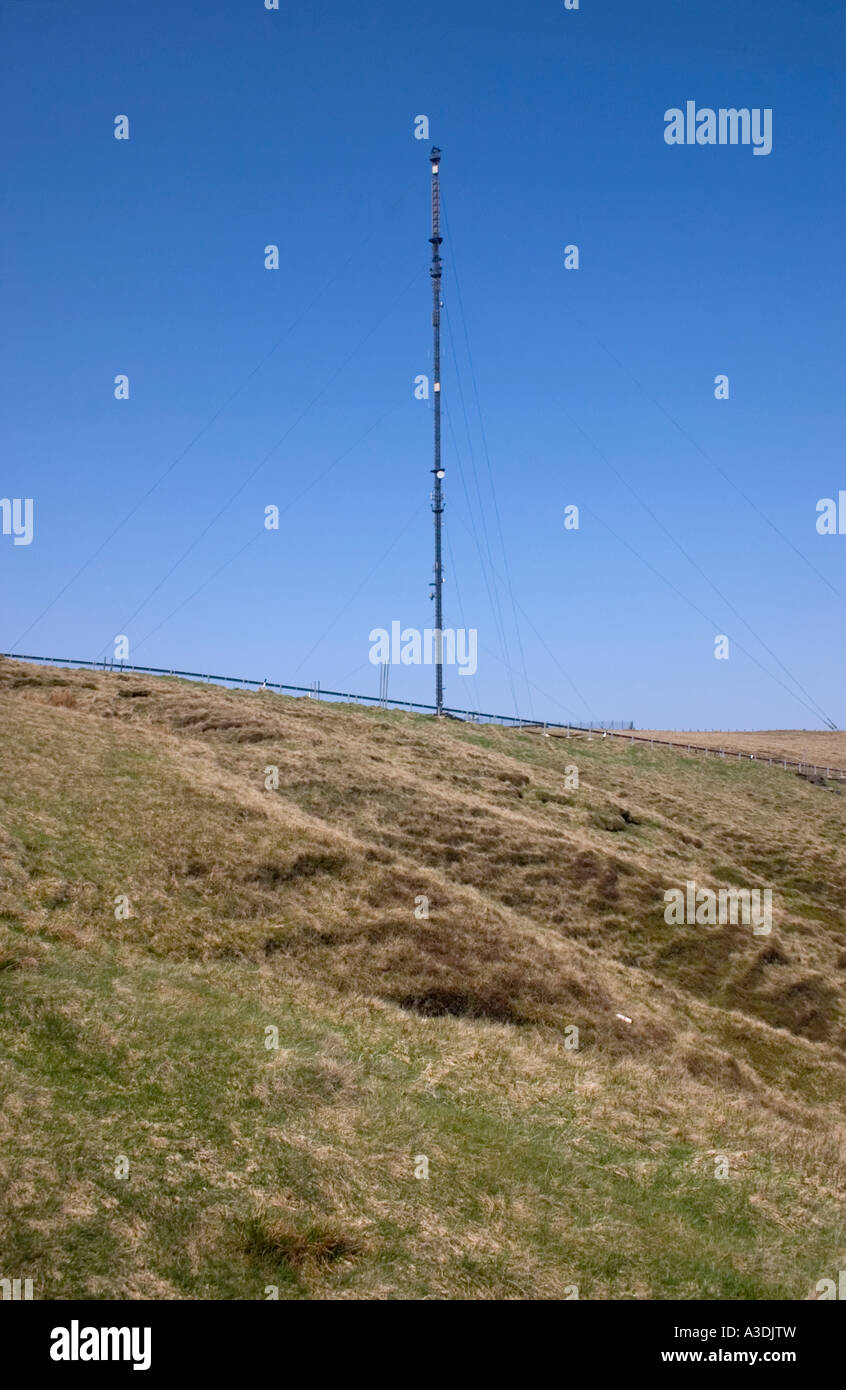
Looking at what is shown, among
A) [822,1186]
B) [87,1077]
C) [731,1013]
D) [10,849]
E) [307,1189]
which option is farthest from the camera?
[731,1013]

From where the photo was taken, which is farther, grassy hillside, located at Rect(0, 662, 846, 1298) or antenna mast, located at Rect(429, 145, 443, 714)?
antenna mast, located at Rect(429, 145, 443, 714)

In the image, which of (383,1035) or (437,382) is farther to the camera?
(437,382)

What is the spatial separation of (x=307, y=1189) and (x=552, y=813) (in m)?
34.1

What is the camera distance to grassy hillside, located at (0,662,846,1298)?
43.8 ft

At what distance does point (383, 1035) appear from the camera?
21953mm

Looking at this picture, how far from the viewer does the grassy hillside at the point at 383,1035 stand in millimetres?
13352

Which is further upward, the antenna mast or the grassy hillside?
the antenna mast

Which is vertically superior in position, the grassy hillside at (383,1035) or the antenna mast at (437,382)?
the antenna mast at (437,382)

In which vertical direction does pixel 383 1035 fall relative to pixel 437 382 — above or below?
below

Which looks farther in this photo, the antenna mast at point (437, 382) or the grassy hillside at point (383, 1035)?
the antenna mast at point (437, 382)
